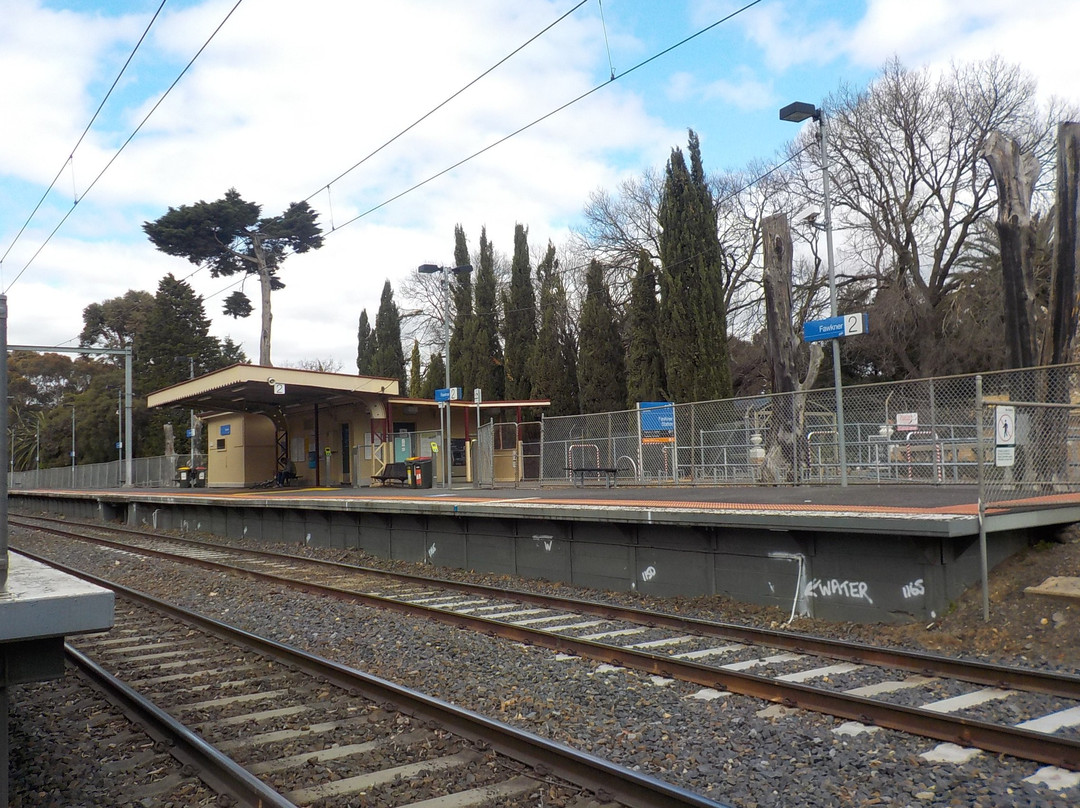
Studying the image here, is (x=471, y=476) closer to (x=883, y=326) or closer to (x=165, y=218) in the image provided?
(x=883, y=326)

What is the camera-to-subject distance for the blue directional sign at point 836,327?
14336 millimetres

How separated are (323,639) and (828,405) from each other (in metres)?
13.9

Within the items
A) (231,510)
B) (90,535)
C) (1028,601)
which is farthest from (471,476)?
(1028,601)

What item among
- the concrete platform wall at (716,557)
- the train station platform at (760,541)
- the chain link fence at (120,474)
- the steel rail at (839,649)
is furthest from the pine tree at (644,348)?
the steel rail at (839,649)

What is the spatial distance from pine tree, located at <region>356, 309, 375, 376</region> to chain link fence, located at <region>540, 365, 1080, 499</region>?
139ft

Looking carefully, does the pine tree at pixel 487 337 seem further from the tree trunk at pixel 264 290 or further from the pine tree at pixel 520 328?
the tree trunk at pixel 264 290

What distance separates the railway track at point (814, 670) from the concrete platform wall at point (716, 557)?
51.6 inches

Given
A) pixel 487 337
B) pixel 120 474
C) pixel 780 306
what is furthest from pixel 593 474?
pixel 120 474

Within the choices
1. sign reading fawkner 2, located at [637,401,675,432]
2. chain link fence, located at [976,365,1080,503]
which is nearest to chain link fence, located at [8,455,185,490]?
sign reading fawkner 2, located at [637,401,675,432]

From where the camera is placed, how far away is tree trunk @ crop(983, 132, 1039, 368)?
12.3 meters

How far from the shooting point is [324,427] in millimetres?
33188

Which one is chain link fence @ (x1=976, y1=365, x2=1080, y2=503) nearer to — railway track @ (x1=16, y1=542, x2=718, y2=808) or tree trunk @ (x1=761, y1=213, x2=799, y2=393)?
tree trunk @ (x1=761, y1=213, x2=799, y2=393)

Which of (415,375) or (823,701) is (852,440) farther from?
(415,375)

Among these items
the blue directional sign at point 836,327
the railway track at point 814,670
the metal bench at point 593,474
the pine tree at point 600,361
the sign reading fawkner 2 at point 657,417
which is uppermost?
the pine tree at point 600,361
